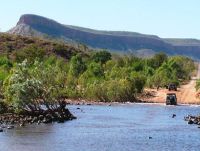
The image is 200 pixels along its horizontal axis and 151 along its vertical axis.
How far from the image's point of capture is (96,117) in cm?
10300

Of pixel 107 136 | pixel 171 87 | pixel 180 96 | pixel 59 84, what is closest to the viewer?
pixel 107 136

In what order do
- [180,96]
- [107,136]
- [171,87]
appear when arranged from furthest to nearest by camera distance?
[171,87] < [180,96] < [107,136]

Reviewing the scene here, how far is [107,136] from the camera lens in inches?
2896

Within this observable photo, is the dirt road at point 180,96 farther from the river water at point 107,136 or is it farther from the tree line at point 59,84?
the river water at point 107,136

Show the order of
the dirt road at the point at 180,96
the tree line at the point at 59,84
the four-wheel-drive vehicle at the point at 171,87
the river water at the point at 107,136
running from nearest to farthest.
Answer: the river water at the point at 107,136 → the tree line at the point at 59,84 → the dirt road at the point at 180,96 → the four-wheel-drive vehicle at the point at 171,87

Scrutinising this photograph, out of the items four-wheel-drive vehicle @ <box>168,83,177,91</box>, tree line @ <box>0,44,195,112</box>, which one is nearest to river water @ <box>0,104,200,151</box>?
tree line @ <box>0,44,195,112</box>

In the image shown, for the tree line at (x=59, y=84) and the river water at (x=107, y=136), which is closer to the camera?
the river water at (x=107, y=136)

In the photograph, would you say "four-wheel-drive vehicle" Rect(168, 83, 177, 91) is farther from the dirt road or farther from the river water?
the river water

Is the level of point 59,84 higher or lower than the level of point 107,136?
higher

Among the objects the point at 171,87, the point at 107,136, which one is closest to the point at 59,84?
the point at 107,136

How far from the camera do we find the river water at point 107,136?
63500 millimetres

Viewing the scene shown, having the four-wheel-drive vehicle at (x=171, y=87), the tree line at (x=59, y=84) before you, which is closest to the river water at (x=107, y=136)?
the tree line at (x=59, y=84)

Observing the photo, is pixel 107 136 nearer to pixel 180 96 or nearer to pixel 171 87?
pixel 180 96

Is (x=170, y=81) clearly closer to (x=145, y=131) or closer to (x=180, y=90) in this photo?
(x=180, y=90)
